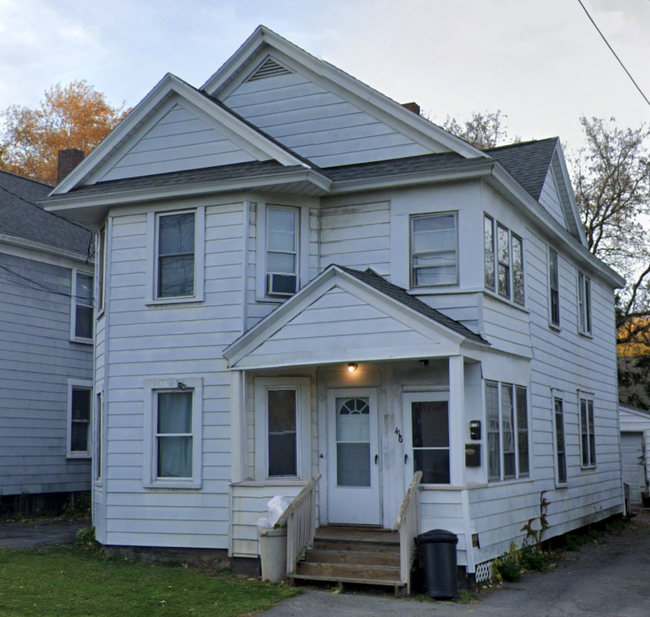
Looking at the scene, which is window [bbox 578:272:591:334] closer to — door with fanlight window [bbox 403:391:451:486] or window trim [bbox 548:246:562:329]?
window trim [bbox 548:246:562:329]

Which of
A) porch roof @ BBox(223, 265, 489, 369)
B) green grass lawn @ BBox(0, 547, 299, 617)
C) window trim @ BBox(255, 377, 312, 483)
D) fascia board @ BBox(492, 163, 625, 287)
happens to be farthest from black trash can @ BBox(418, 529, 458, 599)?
fascia board @ BBox(492, 163, 625, 287)

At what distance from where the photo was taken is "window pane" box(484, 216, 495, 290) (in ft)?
47.1

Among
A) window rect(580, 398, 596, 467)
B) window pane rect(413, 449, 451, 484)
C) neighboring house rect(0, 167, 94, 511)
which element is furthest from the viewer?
neighboring house rect(0, 167, 94, 511)

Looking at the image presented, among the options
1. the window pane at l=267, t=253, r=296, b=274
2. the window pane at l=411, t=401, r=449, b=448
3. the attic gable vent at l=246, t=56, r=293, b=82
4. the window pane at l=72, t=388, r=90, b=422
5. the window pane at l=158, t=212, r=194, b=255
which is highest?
the attic gable vent at l=246, t=56, r=293, b=82

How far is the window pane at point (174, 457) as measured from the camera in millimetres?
14500

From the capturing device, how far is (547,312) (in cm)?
1781

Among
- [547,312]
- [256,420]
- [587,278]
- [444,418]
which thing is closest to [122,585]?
[256,420]

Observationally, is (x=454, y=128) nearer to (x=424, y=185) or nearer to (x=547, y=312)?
(x=547, y=312)

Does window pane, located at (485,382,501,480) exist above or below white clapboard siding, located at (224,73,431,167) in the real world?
below

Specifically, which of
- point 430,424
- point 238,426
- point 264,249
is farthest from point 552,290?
point 238,426

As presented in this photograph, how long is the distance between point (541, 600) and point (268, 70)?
10408 mm

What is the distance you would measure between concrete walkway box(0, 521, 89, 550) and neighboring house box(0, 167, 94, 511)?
1472 millimetres

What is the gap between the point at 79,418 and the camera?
76.1 ft

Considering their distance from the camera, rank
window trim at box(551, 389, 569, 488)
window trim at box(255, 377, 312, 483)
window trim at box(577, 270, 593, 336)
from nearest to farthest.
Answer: window trim at box(255, 377, 312, 483) < window trim at box(551, 389, 569, 488) < window trim at box(577, 270, 593, 336)
